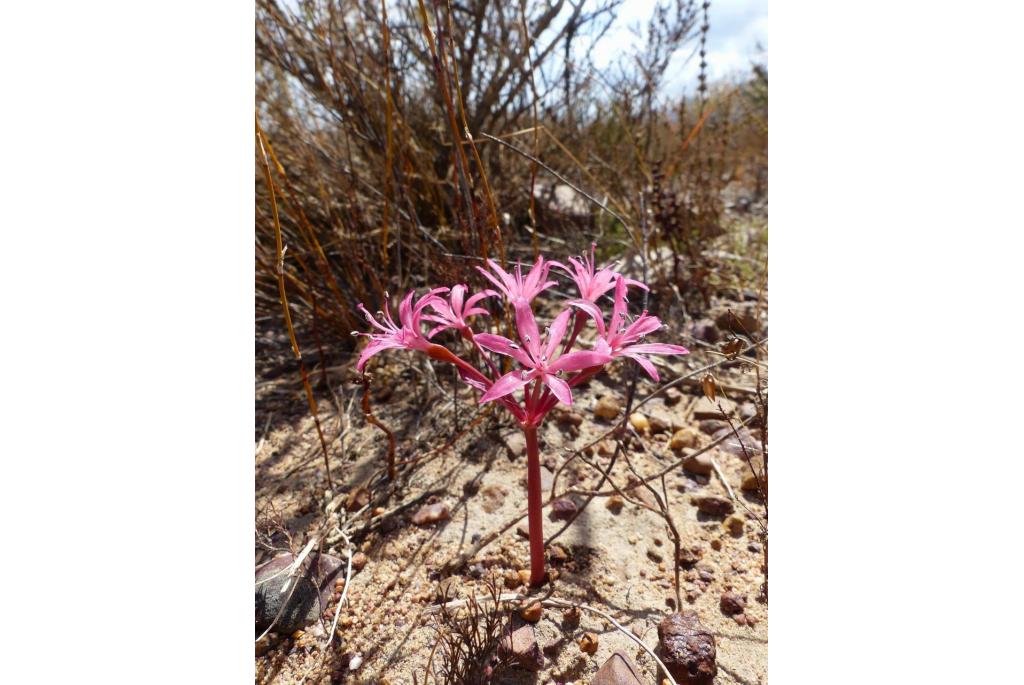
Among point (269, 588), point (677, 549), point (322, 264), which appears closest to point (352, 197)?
point (322, 264)

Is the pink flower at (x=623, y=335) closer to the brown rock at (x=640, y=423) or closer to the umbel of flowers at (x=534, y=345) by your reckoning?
the umbel of flowers at (x=534, y=345)

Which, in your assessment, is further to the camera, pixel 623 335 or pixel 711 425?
pixel 711 425

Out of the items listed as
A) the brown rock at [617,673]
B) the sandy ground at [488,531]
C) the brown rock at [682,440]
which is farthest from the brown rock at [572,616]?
the brown rock at [682,440]

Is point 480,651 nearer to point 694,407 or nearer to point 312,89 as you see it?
point 694,407

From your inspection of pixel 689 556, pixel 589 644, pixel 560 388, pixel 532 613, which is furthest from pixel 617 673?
pixel 560 388

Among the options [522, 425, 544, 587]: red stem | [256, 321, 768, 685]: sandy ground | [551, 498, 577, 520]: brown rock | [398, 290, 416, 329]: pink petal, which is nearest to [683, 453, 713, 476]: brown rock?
[256, 321, 768, 685]: sandy ground

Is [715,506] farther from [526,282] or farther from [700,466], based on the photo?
[526,282]

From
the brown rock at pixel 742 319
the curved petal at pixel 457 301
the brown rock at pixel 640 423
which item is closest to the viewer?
the curved petal at pixel 457 301
